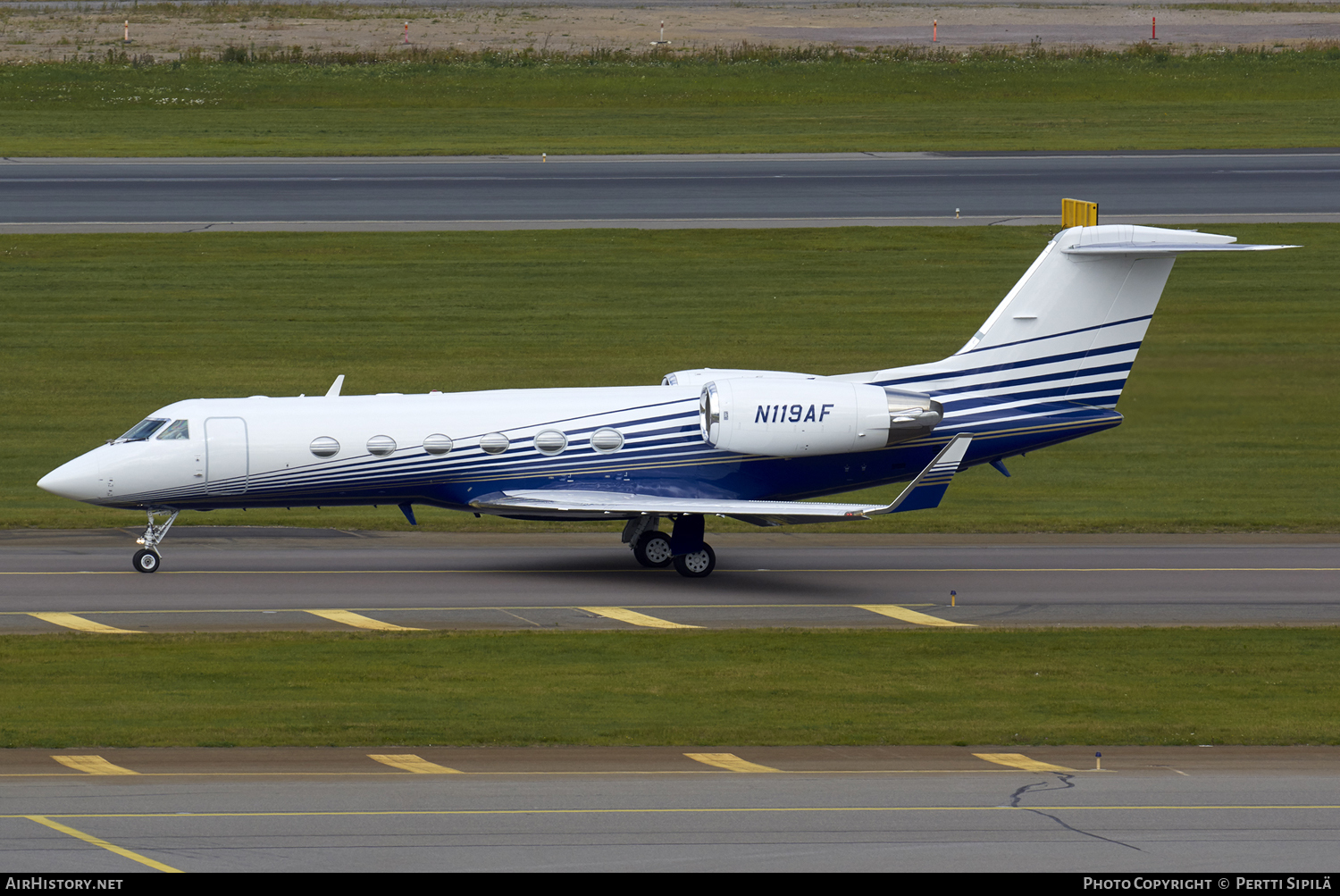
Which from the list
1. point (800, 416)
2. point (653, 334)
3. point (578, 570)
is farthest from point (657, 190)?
point (800, 416)

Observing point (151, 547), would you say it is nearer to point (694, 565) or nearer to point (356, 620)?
point (356, 620)

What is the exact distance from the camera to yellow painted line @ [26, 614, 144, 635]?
2595cm

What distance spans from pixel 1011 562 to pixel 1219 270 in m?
25.1

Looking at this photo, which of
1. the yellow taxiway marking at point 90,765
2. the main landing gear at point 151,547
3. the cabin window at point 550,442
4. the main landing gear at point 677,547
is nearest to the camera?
the yellow taxiway marking at point 90,765

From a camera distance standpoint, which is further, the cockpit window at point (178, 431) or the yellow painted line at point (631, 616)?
the cockpit window at point (178, 431)

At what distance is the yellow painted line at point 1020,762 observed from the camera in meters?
19.6

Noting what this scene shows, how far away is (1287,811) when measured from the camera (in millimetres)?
17938

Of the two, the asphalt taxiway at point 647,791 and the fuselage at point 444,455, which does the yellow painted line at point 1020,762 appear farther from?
the fuselage at point 444,455

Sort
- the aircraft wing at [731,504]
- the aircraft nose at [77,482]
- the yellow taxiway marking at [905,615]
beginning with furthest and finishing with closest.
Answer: the aircraft nose at [77,482] → the aircraft wing at [731,504] → the yellow taxiway marking at [905,615]

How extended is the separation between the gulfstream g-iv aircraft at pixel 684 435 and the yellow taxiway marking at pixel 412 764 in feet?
31.7

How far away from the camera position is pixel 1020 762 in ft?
65.3

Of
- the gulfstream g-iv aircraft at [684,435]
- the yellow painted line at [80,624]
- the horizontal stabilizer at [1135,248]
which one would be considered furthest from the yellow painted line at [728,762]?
the horizontal stabilizer at [1135,248]

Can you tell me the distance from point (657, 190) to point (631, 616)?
33681 millimetres

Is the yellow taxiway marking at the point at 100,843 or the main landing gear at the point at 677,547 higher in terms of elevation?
the main landing gear at the point at 677,547
